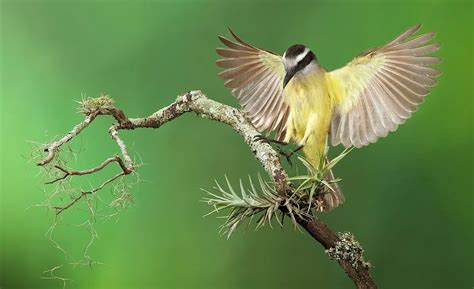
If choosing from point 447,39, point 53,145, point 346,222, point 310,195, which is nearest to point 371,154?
point 346,222

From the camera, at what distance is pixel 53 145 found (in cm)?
115

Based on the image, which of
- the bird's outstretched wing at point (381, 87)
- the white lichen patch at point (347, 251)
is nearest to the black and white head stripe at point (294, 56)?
the bird's outstretched wing at point (381, 87)

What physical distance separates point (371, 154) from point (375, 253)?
0.90 ft

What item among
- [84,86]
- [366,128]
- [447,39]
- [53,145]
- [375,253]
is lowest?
[375,253]

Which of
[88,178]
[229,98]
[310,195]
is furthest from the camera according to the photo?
[229,98]

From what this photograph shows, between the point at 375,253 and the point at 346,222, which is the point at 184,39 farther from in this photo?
the point at 375,253

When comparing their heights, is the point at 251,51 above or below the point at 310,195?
above

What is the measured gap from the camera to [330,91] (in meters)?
1.42

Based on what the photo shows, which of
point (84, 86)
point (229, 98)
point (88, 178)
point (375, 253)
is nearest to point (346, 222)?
point (375, 253)

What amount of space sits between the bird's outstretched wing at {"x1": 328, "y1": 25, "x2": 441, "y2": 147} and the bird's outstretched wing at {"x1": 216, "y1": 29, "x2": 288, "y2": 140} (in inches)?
5.0

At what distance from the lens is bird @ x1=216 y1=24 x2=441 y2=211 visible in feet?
4.37

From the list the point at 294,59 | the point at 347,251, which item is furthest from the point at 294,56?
the point at 347,251

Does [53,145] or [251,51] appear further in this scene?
[251,51]

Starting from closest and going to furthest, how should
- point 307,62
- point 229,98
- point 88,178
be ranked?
point 307,62, point 88,178, point 229,98
